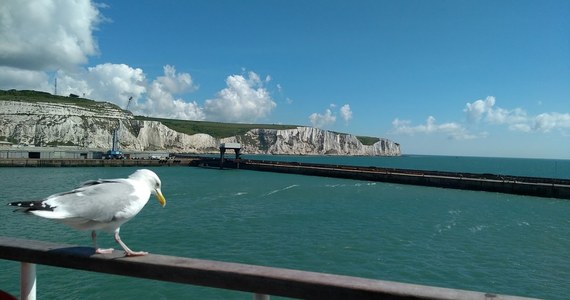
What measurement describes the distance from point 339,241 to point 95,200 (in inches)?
607

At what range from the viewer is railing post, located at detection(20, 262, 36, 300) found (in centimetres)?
224

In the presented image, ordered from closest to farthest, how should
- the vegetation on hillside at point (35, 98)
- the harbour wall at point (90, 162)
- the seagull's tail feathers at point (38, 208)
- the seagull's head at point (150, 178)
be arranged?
the seagull's tail feathers at point (38, 208) → the seagull's head at point (150, 178) → the harbour wall at point (90, 162) → the vegetation on hillside at point (35, 98)

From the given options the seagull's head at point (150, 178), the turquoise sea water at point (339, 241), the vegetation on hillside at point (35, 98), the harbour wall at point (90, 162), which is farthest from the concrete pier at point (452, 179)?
the vegetation on hillside at point (35, 98)

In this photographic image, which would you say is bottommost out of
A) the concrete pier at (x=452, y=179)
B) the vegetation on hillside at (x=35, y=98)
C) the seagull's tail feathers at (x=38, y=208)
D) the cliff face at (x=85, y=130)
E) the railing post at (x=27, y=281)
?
the concrete pier at (x=452, y=179)

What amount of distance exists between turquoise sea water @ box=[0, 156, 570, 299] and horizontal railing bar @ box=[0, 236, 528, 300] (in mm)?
9128

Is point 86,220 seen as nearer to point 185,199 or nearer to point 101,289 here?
point 101,289

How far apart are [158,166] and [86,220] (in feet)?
243

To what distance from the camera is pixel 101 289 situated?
10.8m

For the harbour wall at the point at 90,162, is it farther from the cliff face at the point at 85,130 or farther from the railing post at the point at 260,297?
the railing post at the point at 260,297

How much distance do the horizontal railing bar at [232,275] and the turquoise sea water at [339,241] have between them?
913cm

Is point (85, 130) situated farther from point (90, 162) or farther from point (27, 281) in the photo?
point (27, 281)

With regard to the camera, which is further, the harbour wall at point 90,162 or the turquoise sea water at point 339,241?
the harbour wall at point 90,162

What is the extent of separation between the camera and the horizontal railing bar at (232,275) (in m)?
1.65

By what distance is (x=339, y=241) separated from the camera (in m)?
17.0
